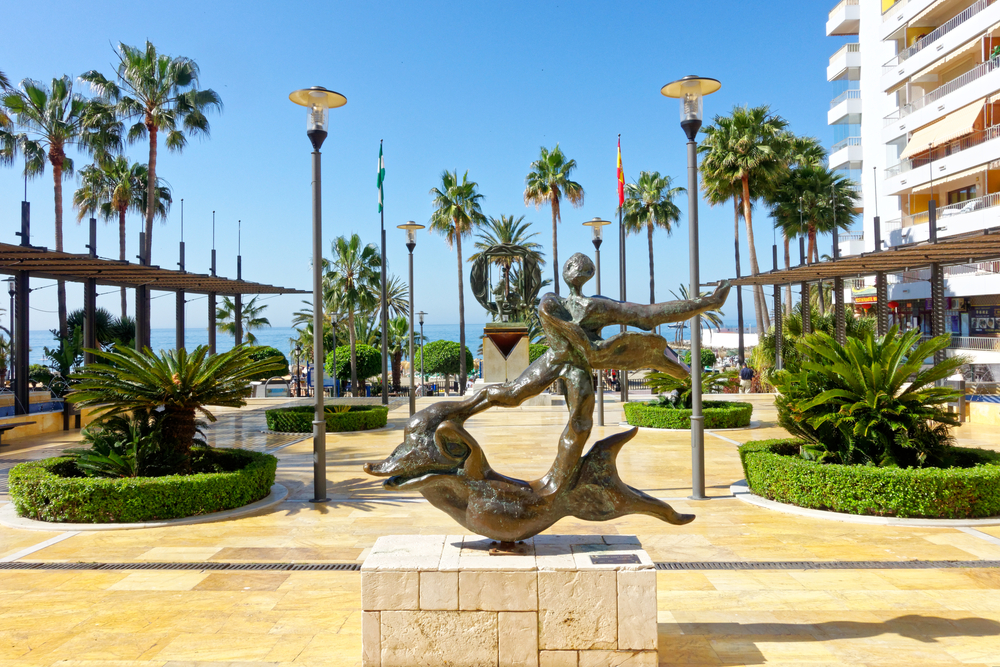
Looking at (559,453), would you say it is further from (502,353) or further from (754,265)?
(754,265)

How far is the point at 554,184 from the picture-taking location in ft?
132

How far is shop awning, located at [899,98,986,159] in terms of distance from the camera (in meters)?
30.3

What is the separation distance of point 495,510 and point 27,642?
3.44 m

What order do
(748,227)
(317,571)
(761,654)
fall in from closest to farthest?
1. (761,654)
2. (317,571)
3. (748,227)

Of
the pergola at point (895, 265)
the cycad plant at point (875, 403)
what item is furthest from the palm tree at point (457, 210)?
the cycad plant at point (875, 403)

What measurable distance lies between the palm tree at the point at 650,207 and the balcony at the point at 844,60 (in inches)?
458

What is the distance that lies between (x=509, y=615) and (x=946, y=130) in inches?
1381

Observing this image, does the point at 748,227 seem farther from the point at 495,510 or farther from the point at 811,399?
the point at 495,510

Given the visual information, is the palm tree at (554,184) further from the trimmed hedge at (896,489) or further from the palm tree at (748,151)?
the trimmed hedge at (896,489)

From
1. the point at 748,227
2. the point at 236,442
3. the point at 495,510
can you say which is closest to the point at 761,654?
the point at 495,510

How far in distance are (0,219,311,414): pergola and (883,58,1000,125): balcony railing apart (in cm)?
2952

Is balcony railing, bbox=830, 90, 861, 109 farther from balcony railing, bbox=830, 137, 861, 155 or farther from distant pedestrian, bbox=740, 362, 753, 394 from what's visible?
distant pedestrian, bbox=740, 362, 753, 394

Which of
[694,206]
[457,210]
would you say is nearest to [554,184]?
[457,210]

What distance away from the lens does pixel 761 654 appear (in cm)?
481
